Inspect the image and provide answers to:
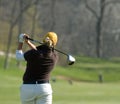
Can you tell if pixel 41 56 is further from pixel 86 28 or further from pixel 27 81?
pixel 86 28

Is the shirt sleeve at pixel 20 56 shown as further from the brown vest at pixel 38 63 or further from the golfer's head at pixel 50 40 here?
the golfer's head at pixel 50 40

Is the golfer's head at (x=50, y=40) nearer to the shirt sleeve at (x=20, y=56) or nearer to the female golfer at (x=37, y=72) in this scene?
the female golfer at (x=37, y=72)

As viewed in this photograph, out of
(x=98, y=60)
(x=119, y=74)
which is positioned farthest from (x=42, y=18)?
(x=119, y=74)

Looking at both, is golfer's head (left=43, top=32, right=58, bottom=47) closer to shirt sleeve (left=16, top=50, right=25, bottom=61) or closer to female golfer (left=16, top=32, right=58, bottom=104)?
female golfer (left=16, top=32, right=58, bottom=104)

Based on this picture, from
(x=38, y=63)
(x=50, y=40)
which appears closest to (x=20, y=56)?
(x=38, y=63)

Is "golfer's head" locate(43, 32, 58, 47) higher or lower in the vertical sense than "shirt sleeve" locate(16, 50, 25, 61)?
higher

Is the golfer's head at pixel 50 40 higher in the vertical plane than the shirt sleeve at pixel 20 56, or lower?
higher

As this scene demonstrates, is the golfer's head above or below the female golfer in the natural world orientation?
above

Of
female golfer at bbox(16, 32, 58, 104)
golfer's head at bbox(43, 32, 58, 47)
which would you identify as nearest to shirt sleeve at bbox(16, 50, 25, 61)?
female golfer at bbox(16, 32, 58, 104)

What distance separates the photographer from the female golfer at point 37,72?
401 inches

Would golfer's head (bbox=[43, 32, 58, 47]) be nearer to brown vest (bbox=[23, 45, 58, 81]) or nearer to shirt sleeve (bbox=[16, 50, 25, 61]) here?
brown vest (bbox=[23, 45, 58, 81])

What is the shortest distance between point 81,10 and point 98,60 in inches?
1539

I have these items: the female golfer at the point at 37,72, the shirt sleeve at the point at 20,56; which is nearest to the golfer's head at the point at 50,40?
the female golfer at the point at 37,72

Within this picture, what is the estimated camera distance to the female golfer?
10188 mm
